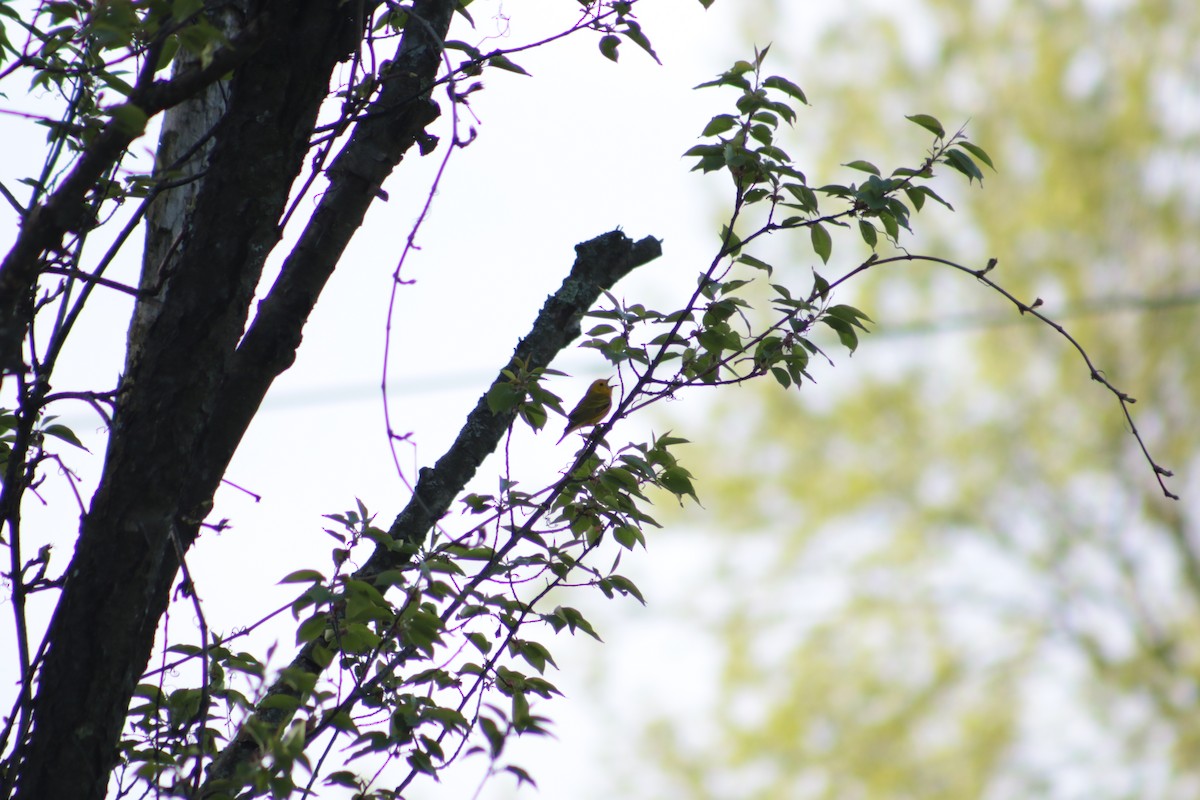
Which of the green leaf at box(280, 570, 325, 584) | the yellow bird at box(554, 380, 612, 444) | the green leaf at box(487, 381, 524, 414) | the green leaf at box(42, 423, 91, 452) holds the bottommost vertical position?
the green leaf at box(280, 570, 325, 584)

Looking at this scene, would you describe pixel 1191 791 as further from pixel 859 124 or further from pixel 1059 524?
pixel 859 124

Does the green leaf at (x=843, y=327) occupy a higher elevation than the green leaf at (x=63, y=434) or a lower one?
higher

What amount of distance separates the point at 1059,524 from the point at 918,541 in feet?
3.84

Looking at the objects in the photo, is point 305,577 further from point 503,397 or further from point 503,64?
point 503,64

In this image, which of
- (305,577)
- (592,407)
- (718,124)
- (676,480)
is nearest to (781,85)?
(718,124)

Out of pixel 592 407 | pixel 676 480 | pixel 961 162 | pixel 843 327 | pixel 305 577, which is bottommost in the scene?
A: pixel 305 577

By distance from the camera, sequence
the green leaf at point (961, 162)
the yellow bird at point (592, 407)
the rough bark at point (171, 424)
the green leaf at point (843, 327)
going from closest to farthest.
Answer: the rough bark at point (171, 424)
the green leaf at point (961, 162)
the green leaf at point (843, 327)
the yellow bird at point (592, 407)

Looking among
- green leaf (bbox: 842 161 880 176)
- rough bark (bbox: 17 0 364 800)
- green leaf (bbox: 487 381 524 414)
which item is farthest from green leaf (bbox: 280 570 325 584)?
green leaf (bbox: 842 161 880 176)

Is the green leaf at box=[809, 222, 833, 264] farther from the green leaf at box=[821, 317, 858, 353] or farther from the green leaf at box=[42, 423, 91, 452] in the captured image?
the green leaf at box=[42, 423, 91, 452]

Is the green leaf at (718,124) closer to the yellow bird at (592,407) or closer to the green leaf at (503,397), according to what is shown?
the green leaf at (503,397)

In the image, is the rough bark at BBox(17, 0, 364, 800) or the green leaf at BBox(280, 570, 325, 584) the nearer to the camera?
the rough bark at BBox(17, 0, 364, 800)

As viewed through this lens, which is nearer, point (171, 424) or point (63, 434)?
point (171, 424)

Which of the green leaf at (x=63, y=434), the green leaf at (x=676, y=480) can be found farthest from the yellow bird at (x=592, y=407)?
the green leaf at (x=63, y=434)

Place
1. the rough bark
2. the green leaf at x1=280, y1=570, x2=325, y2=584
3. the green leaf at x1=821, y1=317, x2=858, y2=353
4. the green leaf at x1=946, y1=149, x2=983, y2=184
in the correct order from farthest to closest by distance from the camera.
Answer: the green leaf at x1=821, y1=317, x2=858, y2=353 → the green leaf at x1=946, y1=149, x2=983, y2=184 → the green leaf at x1=280, y1=570, x2=325, y2=584 → the rough bark
